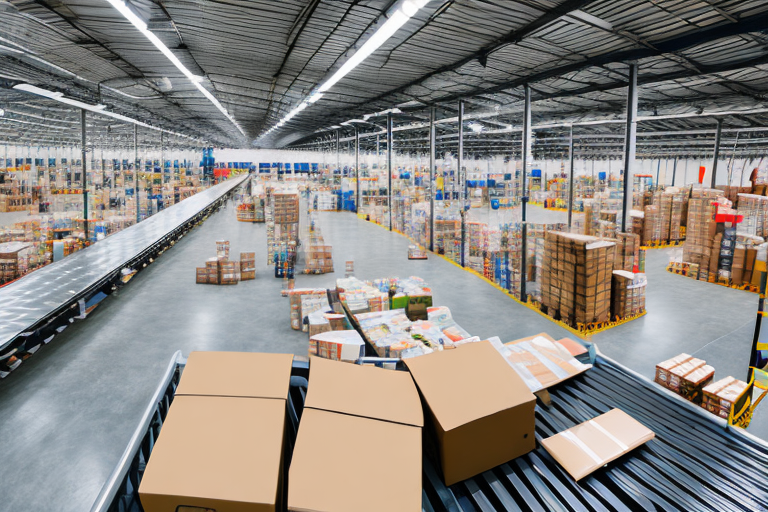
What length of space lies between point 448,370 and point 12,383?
4.66 m

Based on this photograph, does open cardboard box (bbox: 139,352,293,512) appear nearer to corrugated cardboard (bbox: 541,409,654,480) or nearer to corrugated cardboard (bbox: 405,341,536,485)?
corrugated cardboard (bbox: 405,341,536,485)

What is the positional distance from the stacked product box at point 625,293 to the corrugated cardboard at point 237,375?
581 centimetres

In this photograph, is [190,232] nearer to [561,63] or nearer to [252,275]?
→ [252,275]

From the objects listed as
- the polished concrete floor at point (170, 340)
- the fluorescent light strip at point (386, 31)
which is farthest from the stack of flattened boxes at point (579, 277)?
the fluorescent light strip at point (386, 31)

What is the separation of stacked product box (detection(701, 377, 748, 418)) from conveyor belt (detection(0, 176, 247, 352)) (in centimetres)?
598

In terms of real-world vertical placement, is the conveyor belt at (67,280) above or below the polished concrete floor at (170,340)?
above

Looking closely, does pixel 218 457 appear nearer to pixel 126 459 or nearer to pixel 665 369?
pixel 126 459

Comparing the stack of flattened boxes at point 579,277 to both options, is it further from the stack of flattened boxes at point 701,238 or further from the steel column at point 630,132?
the stack of flattened boxes at point 701,238

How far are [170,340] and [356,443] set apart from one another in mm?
4769

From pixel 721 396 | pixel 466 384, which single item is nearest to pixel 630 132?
pixel 721 396

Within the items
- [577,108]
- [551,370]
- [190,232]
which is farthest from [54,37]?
[577,108]

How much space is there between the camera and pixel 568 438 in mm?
1986

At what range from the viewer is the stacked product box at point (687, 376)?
3973 millimetres

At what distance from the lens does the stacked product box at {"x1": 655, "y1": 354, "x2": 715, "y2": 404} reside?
3.97 meters
